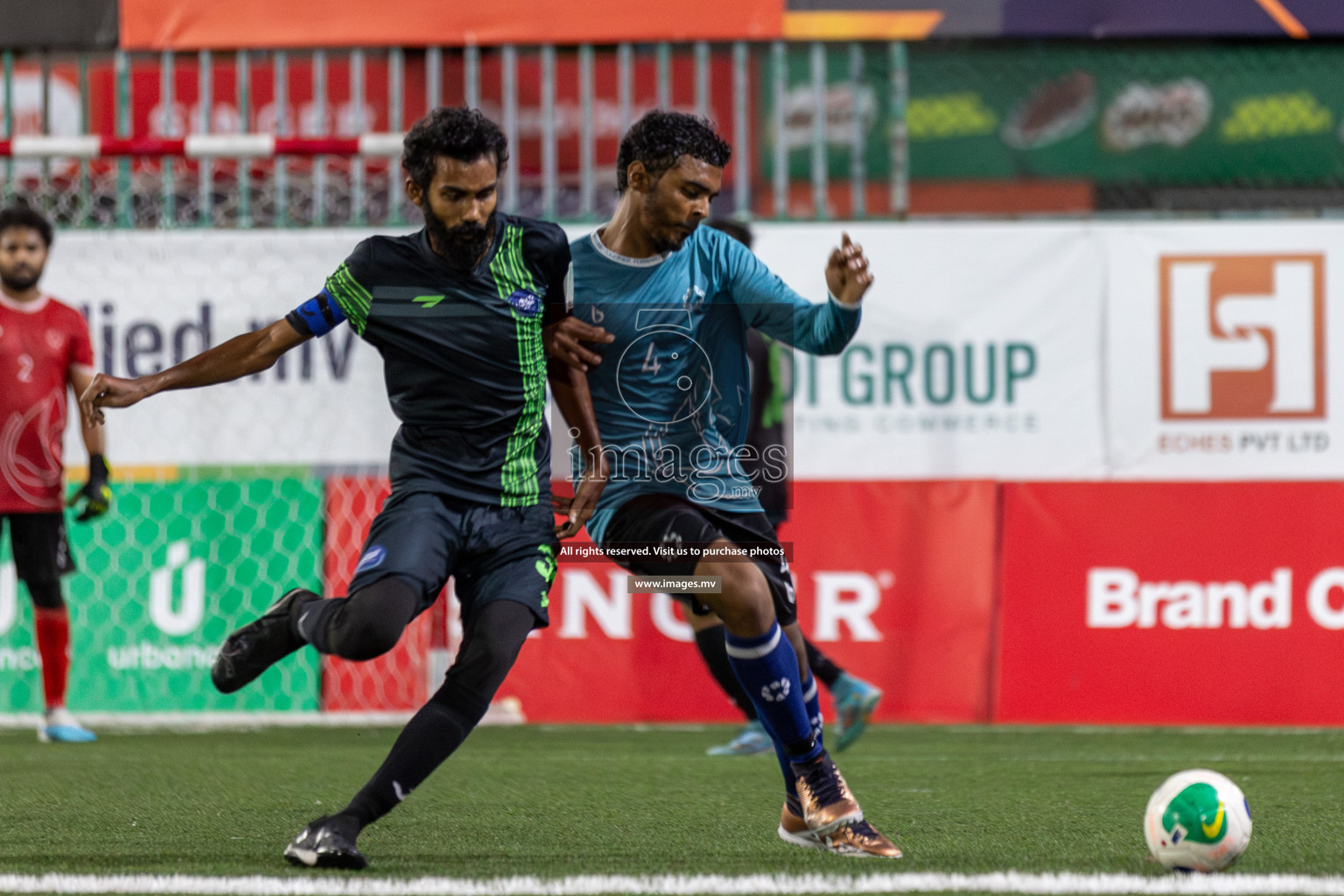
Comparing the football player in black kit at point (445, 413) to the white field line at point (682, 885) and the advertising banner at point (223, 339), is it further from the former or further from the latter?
the advertising banner at point (223, 339)

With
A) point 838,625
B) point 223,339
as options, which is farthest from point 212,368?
point 223,339

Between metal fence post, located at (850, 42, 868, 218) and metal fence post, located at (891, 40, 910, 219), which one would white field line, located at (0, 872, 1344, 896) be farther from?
metal fence post, located at (891, 40, 910, 219)

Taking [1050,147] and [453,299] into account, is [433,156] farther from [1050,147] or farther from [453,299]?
[1050,147]

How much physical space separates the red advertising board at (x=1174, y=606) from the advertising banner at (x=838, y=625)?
7.6 inches

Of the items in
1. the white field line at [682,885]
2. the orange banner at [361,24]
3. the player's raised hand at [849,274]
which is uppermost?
the orange banner at [361,24]

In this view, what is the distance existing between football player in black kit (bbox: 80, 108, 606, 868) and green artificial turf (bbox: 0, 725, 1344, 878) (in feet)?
1.50

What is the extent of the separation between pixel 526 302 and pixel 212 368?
767 mm

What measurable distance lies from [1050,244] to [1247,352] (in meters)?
1.21

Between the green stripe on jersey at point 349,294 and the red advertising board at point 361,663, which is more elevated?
the green stripe on jersey at point 349,294

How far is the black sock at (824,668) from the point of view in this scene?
262 inches

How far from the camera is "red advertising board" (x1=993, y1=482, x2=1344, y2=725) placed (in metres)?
7.90

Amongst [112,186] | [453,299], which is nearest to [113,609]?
[112,186]

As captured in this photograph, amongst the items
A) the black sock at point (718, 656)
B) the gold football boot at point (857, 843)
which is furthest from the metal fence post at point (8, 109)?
the gold football boot at point (857, 843)

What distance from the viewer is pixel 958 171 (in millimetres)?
11688
